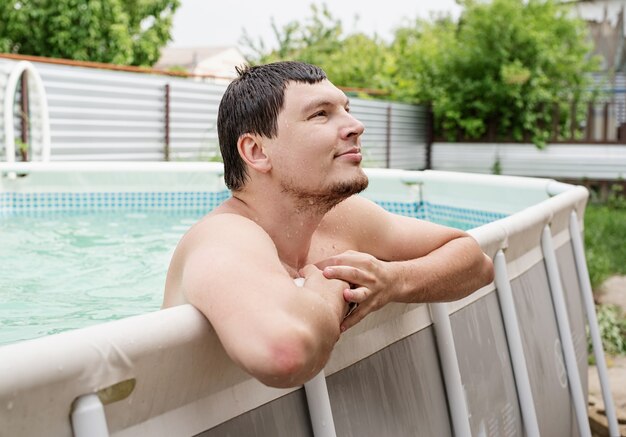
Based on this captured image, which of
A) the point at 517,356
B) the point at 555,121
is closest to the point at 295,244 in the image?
the point at 517,356

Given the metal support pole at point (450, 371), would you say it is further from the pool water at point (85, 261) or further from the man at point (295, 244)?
the pool water at point (85, 261)

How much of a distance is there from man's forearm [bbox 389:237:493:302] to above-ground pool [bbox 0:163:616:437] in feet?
0.41

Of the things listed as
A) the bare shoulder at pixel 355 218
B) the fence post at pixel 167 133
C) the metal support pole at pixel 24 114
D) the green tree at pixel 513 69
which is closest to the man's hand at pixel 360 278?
the bare shoulder at pixel 355 218

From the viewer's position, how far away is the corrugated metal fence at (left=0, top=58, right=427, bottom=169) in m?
8.84

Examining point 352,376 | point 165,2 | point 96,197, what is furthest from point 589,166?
point 165,2

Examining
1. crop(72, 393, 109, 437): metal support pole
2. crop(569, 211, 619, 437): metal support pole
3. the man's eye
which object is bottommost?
crop(569, 211, 619, 437): metal support pole

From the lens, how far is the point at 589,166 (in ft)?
44.5

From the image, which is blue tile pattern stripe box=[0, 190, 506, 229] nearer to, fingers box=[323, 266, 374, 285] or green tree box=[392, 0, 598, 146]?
fingers box=[323, 266, 374, 285]

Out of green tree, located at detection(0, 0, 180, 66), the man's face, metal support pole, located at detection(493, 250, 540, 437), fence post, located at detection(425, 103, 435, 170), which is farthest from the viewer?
green tree, located at detection(0, 0, 180, 66)

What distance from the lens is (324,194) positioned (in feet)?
5.48

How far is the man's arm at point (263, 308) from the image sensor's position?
1.24 meters

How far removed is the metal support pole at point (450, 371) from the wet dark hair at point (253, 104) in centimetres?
70

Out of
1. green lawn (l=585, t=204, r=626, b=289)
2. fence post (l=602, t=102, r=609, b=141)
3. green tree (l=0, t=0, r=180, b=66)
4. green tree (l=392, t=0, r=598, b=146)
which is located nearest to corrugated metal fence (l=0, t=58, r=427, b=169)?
green lawn (l=585, t=204, r=626, b=289)

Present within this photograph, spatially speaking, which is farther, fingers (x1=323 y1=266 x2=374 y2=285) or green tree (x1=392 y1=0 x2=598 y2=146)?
green tree (x1=392 y1=0 x2=598 y2=146)
